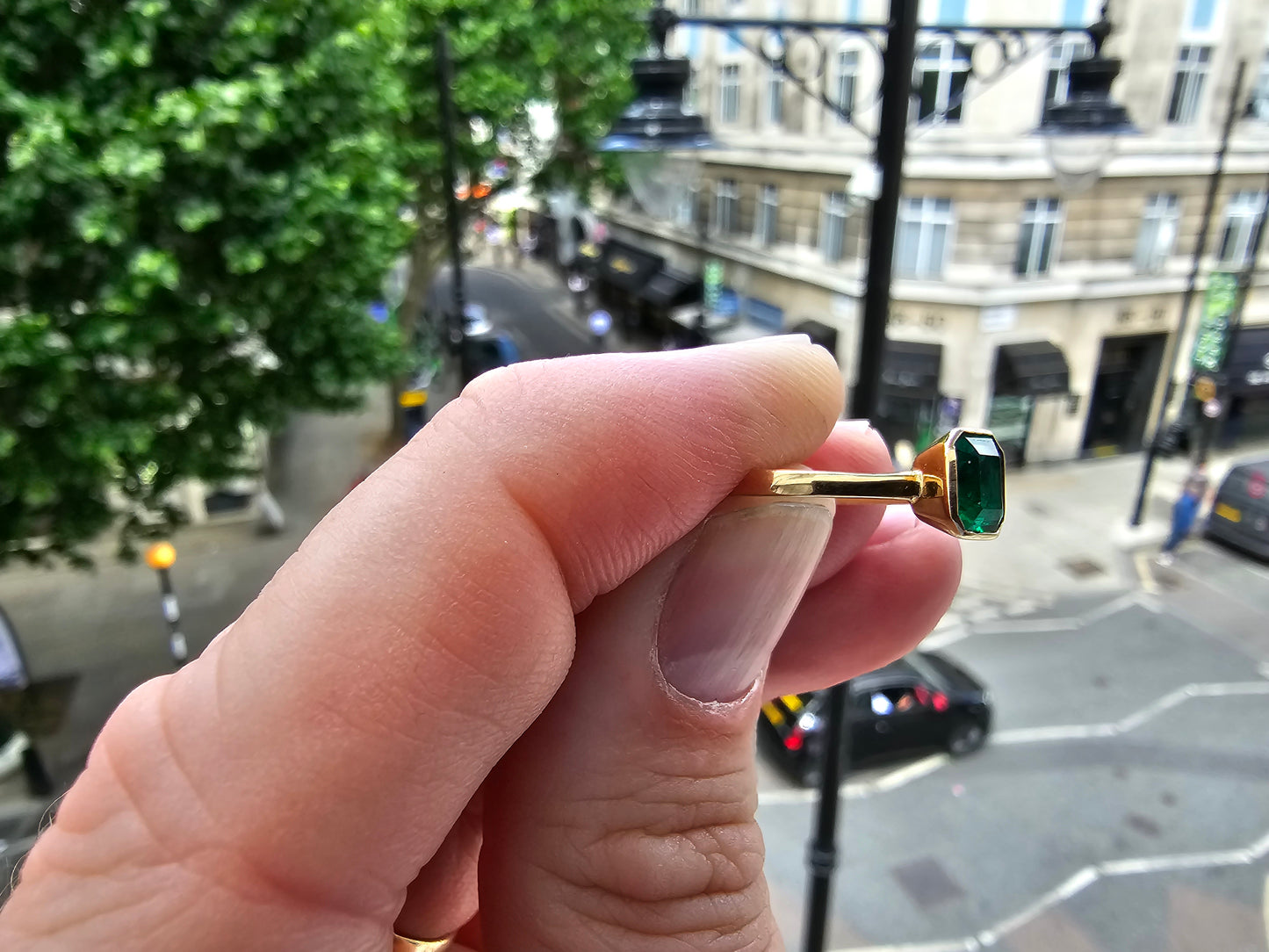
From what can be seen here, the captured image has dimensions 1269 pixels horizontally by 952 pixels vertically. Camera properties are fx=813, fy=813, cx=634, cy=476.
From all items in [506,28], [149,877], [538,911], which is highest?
[506,28]

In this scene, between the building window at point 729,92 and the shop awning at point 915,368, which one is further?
the building window at point 729,92

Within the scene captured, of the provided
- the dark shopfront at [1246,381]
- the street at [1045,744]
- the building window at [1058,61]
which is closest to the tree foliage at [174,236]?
the street at [1045,744]

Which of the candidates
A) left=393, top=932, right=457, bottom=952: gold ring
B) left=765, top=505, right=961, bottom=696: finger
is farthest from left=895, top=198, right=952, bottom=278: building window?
left=393, top=932, right=457, bottom=952: gold ring

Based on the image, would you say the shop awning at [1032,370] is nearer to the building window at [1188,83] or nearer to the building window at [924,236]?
the building window at [924,236]

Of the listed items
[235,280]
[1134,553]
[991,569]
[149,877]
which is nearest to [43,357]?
[235,280]

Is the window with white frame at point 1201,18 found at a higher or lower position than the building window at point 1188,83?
higher

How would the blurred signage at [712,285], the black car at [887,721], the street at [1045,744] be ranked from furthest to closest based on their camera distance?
the blurred signage at [712,285], the black car at [887,721], the street at [1045,744]

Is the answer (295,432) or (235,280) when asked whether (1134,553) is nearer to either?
(235,280)
